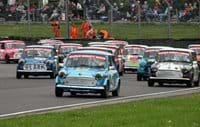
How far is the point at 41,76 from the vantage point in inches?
1613

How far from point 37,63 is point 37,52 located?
1.10 m

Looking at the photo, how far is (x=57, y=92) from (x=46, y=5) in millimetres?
33566

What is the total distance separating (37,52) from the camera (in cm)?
3897

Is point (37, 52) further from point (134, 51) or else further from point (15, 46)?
point (15, 46)

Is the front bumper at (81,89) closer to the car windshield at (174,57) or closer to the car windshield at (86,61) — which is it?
the car windshield at (86,61)

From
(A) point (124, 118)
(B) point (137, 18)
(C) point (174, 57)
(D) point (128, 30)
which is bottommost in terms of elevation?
(C) point (174, 57)

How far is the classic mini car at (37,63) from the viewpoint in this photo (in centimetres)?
3769

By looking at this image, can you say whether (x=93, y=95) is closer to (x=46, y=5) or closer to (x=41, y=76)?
(x=41, y=76)

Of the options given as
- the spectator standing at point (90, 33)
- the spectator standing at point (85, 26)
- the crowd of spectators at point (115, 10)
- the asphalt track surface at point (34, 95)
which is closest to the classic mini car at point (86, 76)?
the asphalt track surface at point (34, 95)

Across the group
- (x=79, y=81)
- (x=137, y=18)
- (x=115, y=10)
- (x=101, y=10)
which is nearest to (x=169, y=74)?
(x=79, y=81)

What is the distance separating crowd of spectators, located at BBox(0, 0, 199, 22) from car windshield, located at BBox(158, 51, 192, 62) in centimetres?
1727

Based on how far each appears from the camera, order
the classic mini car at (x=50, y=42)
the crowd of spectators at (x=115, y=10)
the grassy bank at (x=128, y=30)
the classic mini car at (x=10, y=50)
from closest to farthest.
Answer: the crowd of spectators at (x=115, y=10) < the grassy bank at (x=128, y=30) < the classic mini car at (x=50, y=42) < the classic mini car at (x=10, y=50)

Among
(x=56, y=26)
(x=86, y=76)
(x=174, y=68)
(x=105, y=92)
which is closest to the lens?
(x=86, y=76)

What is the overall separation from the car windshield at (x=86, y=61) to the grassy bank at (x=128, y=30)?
86.4 feet
